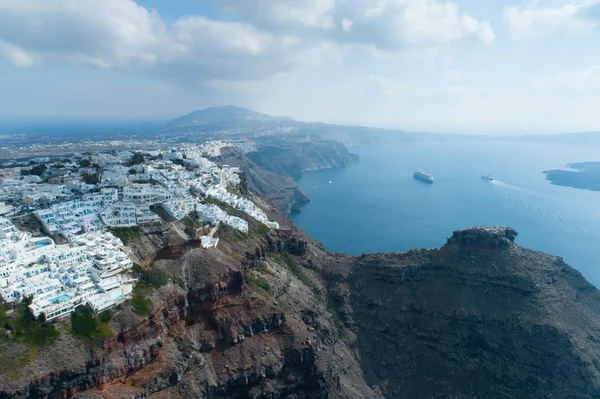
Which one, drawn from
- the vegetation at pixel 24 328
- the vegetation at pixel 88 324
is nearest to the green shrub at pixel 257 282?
the vegetation at pixel 88 324

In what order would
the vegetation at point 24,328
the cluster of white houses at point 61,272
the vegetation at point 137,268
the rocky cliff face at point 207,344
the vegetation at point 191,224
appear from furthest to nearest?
the vegetation at point 191,224 → the vegetation at point 137,268 → the cluster of white houses at point 61,272 → the rocky cliff face at point 207,344 → the vegetation at point 24,328

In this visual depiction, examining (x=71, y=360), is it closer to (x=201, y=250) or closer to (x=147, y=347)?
(x=147, y=347)

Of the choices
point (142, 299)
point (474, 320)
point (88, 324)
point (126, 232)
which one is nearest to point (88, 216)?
point (126, 232)

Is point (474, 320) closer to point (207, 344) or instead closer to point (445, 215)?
point (207, 344)

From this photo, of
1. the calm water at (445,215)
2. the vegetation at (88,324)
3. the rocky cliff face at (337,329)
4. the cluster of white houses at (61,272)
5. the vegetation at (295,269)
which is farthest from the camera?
the calm water at (445,215)

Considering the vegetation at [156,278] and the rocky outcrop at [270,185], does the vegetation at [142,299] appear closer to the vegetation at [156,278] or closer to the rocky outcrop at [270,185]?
the vegetation at [156,278]

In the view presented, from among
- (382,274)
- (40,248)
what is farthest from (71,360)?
(382,274)

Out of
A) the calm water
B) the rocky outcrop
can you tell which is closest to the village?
the calm water
